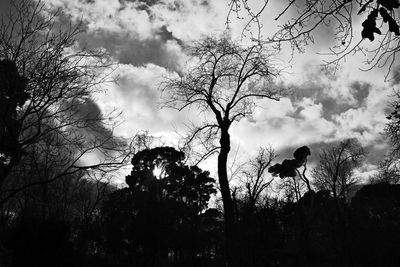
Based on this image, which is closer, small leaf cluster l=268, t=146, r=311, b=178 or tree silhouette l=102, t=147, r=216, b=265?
tree silhouette l=102, t=147, r=216, b=265

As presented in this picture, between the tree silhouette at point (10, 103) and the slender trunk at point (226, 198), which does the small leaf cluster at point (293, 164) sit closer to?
the slender trunk at point (226, 198)

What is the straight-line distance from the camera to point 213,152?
12430 mm

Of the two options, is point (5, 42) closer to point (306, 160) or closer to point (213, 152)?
point (213, 152)

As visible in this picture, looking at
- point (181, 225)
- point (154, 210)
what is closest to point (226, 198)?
Result: point (154, 210)

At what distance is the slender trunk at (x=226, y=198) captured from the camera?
35.3 feet

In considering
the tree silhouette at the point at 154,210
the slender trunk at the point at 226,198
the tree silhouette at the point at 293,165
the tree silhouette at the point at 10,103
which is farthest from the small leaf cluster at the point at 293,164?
the tree silhouette at the point at 10,103

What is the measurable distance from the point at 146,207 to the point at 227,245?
1756 centimetres

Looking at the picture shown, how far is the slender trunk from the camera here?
424 inches

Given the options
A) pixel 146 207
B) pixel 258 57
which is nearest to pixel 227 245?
pixel 258 57

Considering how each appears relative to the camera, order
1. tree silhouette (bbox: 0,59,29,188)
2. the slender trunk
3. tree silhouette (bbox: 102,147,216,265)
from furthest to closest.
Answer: tree silhouette (bbox: 102,147,216,265) → the slender trunk → tree silhouette (bbox: 0,59,29,188)

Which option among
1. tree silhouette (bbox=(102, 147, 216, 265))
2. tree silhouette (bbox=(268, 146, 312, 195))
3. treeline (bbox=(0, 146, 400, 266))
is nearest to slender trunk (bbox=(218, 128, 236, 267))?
treeline (bbox=(0, 146, 400, 266))

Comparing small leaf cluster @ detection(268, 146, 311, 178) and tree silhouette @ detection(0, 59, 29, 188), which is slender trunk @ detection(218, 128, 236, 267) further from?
small leaf cluster @ detection(268, 146, 311, 178)

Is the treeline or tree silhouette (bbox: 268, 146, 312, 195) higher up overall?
tree silhouette (bbox: 268, 146, 312, 195)

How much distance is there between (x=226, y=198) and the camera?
11.2 m
